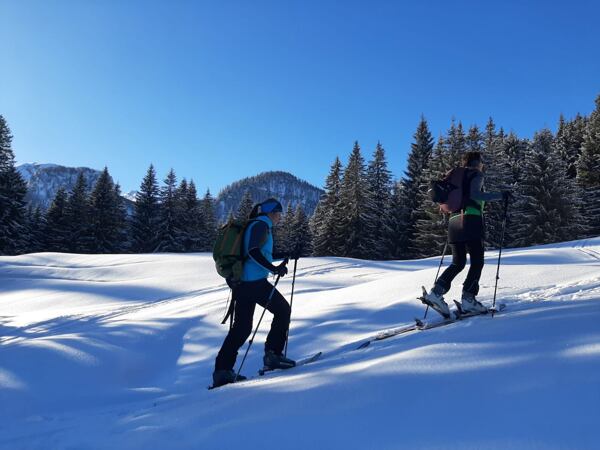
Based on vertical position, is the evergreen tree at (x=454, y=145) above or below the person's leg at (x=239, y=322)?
above

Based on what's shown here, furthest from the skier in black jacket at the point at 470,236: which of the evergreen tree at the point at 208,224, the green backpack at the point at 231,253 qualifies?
the evergreen tree at the point at 208,224

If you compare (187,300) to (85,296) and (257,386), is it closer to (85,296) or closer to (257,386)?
(85,296)

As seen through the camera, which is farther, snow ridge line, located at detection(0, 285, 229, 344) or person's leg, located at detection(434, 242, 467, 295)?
snow ridge line, located at detection(0, 285, 229, 344)

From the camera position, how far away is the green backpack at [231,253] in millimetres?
4523

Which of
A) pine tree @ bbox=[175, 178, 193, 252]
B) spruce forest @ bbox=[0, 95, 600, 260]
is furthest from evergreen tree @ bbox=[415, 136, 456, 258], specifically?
pine tree @ bbox=[175, 178, 193, 252]

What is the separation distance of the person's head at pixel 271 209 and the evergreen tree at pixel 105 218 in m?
41.5

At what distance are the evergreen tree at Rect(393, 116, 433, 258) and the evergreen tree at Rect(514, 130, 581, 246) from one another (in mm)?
8134

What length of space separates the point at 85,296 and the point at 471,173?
39.3ft

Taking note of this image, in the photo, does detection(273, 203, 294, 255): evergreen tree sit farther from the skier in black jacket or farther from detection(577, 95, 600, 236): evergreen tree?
the skier in black jacket

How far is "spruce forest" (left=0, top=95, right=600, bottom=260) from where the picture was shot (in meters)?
32.8

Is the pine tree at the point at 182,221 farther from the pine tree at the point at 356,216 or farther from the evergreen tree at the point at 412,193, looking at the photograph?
the evergreen tree at the point at 412,193

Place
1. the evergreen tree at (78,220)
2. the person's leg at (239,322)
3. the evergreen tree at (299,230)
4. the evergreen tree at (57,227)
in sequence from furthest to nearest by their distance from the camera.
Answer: the evergreen tree at (299,230)
the evergreen tree at (57,227)
the evergreen tree at (78,220)
the person's leg at (239,322)

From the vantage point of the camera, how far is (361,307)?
24.1ft

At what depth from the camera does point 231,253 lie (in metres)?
4.55
